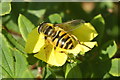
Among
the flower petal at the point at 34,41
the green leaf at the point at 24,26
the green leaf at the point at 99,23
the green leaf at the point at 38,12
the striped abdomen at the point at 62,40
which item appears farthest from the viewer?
the green leaf at the point at 38,12

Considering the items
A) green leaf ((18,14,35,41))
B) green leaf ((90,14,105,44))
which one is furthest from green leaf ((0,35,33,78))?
green leaf ((90,14,105,44))

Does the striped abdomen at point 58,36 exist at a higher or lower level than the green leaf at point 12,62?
higher

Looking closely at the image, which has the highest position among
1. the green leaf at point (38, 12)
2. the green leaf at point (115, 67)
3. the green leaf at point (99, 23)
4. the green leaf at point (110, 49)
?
the green leaf at point (99, 23)

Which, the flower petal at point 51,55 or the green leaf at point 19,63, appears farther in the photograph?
the green leaf at point 19,63

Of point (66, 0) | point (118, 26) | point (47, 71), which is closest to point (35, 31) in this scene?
point (47, 71)

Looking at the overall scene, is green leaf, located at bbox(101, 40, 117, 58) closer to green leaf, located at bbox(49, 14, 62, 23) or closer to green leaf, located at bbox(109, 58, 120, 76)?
green leaf, located at bbox(109, 58, 120, 76)

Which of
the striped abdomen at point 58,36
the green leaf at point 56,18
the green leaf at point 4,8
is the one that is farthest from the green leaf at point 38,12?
the striped abdomen at point 58,36

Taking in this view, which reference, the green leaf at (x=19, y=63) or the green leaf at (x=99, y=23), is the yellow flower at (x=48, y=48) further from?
the green leaf at (x=99, y=23)
